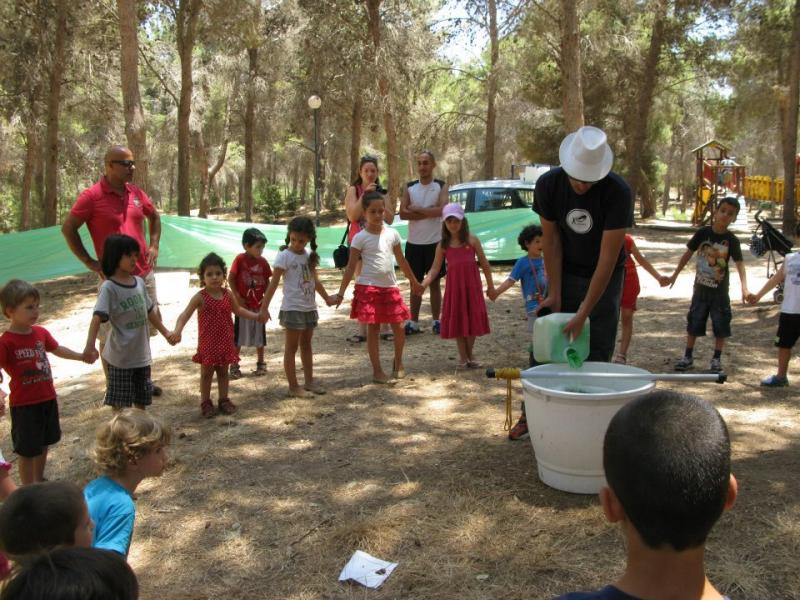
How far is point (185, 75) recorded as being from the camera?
1606 centimetres

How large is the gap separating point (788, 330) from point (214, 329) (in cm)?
433

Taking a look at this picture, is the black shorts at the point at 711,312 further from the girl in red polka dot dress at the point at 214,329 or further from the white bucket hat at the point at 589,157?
the girl in red polka dot dress at the point at 214,329

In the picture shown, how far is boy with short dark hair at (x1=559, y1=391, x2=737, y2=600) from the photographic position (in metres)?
1.23

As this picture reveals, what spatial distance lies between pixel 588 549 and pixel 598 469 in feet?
1.79

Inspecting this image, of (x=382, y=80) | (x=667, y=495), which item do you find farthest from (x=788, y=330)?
(x=382, y=80)

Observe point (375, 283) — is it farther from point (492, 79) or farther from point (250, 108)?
point (250, 108)

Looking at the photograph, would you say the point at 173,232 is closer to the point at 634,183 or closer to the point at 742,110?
the point at 634,183

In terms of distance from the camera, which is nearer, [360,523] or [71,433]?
[360,523]

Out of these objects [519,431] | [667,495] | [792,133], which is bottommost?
[519,431]

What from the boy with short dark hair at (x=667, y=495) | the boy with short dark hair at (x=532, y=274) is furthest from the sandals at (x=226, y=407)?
the boy with short dark hair at (x=667, y=495)

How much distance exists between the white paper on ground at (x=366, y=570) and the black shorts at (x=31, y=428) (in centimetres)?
186

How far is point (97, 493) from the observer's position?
96.4 inches

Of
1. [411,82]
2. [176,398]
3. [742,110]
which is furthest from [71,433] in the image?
[742,110]

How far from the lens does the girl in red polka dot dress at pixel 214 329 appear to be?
17.3 feet
